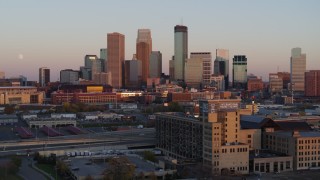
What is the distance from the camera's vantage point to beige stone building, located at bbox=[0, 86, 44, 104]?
104312mm

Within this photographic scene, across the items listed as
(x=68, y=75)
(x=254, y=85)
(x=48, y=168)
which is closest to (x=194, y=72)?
(x=254, y=85)

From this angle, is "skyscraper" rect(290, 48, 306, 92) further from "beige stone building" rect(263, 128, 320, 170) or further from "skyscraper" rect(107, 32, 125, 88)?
"beige stone building" rect(263, 128, 320, 170)

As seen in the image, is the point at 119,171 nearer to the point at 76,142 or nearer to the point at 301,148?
the point at 301,148

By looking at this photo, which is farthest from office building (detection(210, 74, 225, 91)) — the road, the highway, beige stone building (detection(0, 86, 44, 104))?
the road

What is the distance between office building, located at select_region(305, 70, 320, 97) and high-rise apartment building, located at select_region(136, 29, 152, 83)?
214ft

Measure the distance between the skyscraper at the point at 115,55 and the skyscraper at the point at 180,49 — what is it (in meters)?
22.2

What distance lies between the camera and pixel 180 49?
579 feet

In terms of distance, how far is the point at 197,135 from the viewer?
125 feet

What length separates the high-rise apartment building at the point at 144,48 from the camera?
181m

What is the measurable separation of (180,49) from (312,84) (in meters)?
62.4

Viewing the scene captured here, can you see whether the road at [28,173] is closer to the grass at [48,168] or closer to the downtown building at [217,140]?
the grass at [48,168]

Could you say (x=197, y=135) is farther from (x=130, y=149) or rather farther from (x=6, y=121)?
(x=6, y=121)

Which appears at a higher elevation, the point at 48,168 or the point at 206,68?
the point at 206,68

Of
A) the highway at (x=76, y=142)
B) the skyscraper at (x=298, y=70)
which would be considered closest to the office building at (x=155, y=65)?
the skyscraper at (x=298, y=70)
